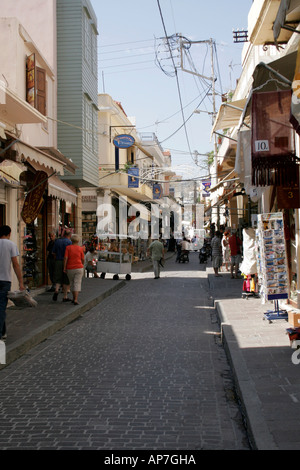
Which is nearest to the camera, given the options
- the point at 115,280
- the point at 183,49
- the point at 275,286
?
the point at 275,286

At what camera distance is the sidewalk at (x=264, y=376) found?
4.40 meters

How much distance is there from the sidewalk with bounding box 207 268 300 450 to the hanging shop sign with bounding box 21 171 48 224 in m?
5.68

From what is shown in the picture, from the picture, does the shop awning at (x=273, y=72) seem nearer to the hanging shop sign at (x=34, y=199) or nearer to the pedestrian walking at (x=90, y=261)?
the hanging shop sign at (x=34, y=199)

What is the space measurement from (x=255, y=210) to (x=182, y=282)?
14.2 ft

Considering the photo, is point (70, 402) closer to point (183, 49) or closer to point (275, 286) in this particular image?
point (275, 286)

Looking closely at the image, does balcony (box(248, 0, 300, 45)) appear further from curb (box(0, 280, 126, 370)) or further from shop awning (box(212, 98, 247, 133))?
curb (box(0, 280, 126, 370))

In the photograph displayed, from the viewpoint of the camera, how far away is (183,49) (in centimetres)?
3123

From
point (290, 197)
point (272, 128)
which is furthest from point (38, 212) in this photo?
point (272, 128)

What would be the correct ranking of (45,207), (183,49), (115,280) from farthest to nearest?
(183,49)
(115,280)
(45,207)

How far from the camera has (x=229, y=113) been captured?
466 inches

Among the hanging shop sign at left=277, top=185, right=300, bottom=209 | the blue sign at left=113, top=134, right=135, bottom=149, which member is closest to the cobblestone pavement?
the hanging shop sign at left=277, top=185, right=300, bottom=209

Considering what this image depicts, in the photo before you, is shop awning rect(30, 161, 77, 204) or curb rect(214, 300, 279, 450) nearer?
curb rect(214, 300, 279, 450)

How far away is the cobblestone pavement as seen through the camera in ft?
15.6

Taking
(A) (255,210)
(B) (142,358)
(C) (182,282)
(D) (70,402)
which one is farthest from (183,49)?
(D) (70,402)
